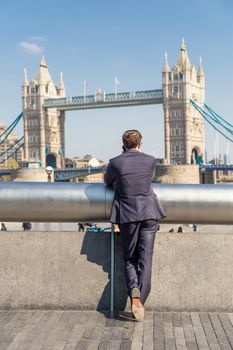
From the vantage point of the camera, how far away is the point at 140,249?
3023 mm

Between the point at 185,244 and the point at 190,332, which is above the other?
the point at 185,244

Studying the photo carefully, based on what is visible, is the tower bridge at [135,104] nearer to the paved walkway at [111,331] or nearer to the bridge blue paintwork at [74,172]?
the bridge blue paintwork at [74,172]

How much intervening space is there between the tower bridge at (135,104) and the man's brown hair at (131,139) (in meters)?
71.7

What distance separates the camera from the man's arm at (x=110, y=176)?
3068 millimetres

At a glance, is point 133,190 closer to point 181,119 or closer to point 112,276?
point 112,276

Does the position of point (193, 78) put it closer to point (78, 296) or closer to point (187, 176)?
point (187, 176)

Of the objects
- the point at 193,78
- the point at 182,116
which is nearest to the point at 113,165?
the point at 182,116

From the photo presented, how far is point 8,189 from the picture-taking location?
324 centimetres

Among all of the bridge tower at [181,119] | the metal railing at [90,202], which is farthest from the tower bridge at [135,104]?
the metal railing at [90,202]

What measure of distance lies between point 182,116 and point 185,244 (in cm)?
7615

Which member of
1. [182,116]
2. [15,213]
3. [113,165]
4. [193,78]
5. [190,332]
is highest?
[193,78]

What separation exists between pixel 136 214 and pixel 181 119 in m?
76.5

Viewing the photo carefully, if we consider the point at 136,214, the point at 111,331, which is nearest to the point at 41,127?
the point at 136,214

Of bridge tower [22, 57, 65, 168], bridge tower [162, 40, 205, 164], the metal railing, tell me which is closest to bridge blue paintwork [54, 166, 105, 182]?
bridge tower [162, 40, 205, 164]
